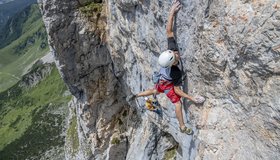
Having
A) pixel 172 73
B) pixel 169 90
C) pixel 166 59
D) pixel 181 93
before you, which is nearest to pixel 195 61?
pixel 166 59

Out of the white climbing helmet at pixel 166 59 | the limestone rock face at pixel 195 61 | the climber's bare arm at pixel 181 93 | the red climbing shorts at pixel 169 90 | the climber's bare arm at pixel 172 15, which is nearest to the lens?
the limestone rock face at pixel 195 61

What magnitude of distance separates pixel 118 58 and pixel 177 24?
13.5 m

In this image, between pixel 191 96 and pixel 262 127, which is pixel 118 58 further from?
pixel 262 127

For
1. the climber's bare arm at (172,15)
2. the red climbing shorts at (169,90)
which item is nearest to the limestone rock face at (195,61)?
the climber's bare arm at (172,15)

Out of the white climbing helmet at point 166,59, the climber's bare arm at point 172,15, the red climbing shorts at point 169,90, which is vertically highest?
the climber's bare arm at point 172,15

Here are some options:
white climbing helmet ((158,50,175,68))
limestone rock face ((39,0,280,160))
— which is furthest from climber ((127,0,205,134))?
limestone rock face ((39,0,280,160))

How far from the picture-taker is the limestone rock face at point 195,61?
12.1m

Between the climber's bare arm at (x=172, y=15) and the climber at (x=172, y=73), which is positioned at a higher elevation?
the climber's bare arm at (x=172, y=15)

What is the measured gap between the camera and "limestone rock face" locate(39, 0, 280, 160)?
12.1 m

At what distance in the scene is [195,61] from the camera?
50.4 feet

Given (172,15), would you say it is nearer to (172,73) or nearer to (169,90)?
(172,73)

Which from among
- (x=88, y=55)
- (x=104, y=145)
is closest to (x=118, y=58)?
(x=88, y=55)

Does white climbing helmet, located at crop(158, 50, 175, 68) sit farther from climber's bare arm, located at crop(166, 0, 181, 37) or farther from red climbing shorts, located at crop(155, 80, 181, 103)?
red climbing shorts, located at crop(155, 80, 181, 103)

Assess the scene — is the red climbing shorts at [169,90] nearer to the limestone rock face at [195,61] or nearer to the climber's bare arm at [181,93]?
the climber's bare arm at [181,93]
